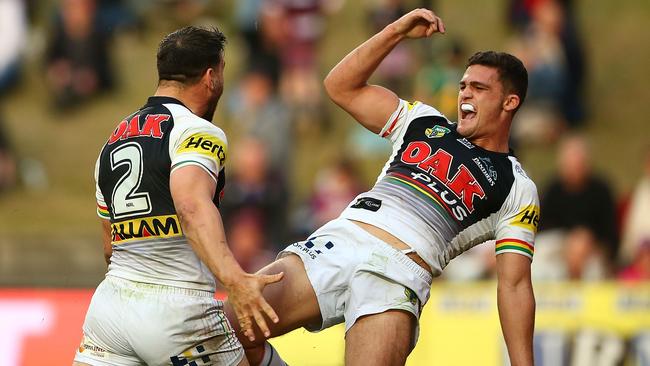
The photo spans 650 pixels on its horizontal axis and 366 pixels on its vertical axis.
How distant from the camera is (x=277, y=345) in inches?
365

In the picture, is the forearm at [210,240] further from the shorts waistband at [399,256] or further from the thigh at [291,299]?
the shorts waistband at [399,256]

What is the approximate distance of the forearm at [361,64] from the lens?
20.6ft

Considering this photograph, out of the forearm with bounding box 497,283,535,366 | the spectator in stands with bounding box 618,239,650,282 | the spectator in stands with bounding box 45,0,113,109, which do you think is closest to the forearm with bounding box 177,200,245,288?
the forearm with bounding box 497,283,535,366

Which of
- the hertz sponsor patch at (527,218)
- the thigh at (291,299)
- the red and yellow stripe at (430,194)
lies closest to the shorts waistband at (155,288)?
the thigh at (291,299)

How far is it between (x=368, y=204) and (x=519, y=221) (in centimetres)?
82

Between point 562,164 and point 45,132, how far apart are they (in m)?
6.18

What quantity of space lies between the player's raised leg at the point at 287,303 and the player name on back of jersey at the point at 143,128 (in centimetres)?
105

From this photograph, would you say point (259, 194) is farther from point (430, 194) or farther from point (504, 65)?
point (430, 194)

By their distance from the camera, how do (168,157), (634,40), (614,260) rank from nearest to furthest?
(168,157)
(614,260)
(634,40)

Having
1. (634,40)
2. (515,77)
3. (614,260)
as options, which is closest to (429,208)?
(515,77)

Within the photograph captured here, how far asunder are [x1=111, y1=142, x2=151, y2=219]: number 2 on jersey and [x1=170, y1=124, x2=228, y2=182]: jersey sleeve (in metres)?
0.18

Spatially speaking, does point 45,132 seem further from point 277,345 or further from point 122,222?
point 122,222

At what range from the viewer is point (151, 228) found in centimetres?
525

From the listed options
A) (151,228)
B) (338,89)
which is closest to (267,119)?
(338,89)
